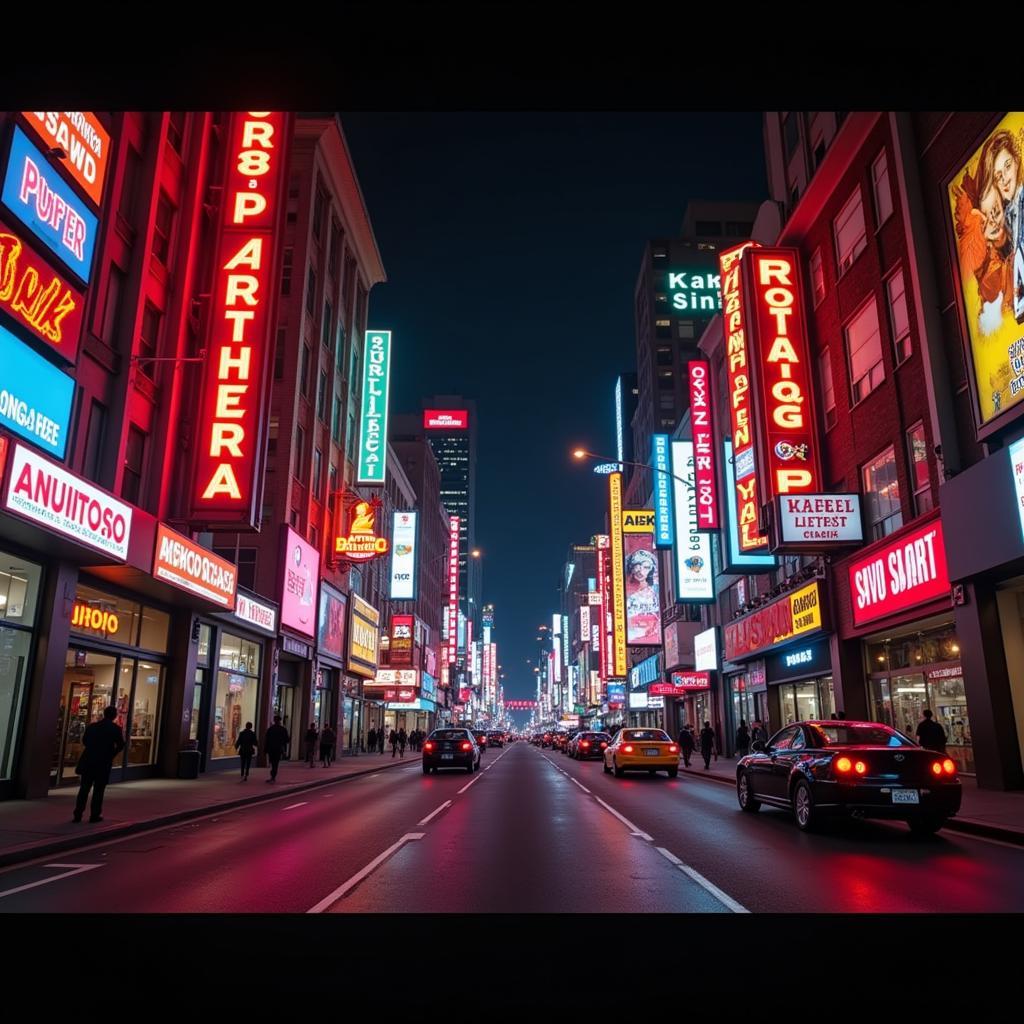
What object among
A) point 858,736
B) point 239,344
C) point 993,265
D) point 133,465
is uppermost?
point 239,344

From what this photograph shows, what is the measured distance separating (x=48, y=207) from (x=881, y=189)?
2076 centimetres

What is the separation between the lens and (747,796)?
53.3ft

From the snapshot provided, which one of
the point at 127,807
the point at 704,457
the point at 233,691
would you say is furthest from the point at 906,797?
the point at 704,457

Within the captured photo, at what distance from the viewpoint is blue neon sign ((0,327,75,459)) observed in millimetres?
15711

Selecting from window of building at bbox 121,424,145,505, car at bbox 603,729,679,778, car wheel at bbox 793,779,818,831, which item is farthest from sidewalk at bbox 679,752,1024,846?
window of building at bbox 121,424,145,505

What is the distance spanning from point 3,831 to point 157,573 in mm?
8704

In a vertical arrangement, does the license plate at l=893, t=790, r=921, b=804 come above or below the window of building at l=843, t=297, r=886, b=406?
below

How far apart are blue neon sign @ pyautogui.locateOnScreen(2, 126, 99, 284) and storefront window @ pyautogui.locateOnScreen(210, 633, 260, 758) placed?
45.4ft

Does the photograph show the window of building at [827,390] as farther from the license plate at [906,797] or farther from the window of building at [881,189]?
the license plate at [906,797]

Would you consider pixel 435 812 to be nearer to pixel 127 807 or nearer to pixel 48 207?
pixel 127 807

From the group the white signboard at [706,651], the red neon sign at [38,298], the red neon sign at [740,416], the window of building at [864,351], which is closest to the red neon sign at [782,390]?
the red neon sign at [740,416]

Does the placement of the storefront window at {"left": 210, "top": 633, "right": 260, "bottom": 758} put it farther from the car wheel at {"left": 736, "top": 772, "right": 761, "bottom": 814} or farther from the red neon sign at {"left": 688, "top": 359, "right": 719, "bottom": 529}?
the red neon sign at {"left": 688, "top": 359, "right": 719, "bottom": 529}
